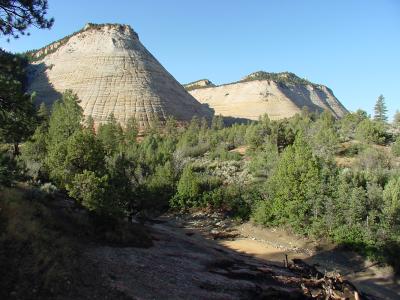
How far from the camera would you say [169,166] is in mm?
44969

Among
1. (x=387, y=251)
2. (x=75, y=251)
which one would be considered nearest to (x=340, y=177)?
(x=387, y=251)

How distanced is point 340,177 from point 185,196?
16157 millimetres

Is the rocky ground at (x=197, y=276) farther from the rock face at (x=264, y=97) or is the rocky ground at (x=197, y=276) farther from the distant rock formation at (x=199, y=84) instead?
the distant rock formation at (x=199, y=84)

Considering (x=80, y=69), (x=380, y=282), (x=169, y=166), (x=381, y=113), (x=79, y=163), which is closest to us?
(x=79, y=163)

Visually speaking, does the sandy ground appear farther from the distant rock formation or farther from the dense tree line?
the distant rock formation

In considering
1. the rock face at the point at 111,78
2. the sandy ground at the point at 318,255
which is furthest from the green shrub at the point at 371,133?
the rock face at the point at 111,78

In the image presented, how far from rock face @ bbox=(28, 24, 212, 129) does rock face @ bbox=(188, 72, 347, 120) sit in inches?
1241

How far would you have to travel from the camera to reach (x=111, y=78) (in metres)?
90.4

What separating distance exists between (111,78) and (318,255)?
2820 inches

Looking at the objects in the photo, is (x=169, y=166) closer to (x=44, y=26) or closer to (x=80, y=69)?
(x=44, y=26)

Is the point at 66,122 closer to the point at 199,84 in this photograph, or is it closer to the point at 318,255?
the point at 318,255

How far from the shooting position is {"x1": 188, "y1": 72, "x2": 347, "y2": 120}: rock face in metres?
131

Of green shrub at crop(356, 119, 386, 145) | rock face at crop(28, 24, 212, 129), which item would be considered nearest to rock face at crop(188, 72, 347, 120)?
rock face at crop(28, 24, 212, 129)

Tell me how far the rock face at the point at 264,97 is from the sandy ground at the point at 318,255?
93525 mm
